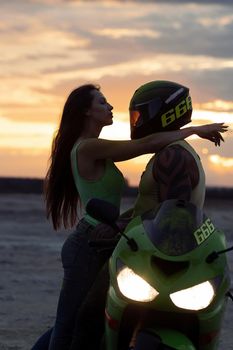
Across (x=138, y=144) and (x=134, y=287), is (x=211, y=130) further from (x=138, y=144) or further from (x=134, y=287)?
(x=134, y=287)

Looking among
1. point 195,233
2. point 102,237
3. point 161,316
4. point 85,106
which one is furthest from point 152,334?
point 85,106

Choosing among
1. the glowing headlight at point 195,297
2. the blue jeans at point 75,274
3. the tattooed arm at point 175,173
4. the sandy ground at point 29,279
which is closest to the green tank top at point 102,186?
the blue jeans at point 75,274

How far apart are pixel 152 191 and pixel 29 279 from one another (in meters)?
8.09

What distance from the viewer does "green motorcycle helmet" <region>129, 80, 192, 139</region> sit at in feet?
15.8

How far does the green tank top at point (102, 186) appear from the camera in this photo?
199 inches

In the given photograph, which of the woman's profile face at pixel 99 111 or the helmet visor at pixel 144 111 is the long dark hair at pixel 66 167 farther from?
the helmet visor at pixel 144 111

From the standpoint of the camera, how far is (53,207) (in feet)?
17.6

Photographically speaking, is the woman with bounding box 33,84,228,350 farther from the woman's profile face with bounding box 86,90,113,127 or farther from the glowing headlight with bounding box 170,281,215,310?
the glowing headlight with bounding box 170,281,215,310

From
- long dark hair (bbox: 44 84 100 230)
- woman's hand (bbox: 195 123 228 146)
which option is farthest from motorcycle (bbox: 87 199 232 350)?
long dark hair (bbox: 44 84 100 230)

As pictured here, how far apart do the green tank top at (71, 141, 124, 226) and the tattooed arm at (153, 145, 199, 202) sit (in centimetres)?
41

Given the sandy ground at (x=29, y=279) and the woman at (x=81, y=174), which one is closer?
the woman at (x=81, y=174)

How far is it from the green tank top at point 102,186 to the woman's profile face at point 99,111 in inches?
11.4

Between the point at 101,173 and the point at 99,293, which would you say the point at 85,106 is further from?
the point at 99,293

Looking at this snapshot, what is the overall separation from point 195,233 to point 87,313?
71 centimetres
